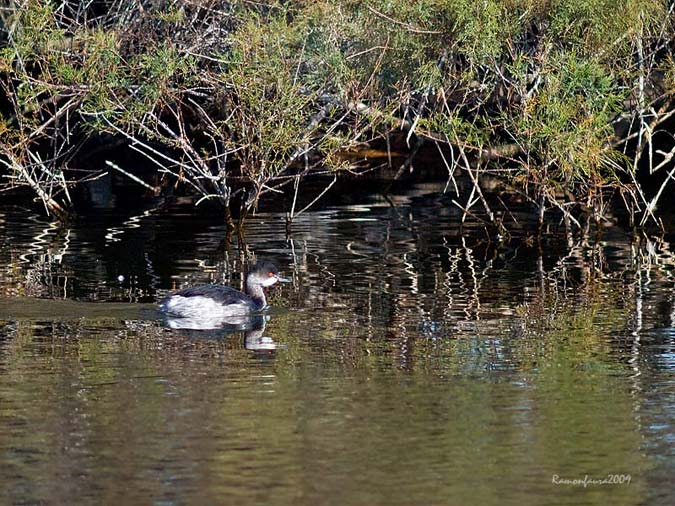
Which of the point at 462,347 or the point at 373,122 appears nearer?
the point at 462,347

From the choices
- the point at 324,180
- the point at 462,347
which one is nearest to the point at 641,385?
the point at 462,347

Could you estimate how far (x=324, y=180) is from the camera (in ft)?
84.2

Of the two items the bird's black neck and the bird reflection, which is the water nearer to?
the bird reflection

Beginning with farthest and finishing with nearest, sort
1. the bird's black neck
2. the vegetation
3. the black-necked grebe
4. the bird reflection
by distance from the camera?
the vegetation
the bird's black neck
the black-necked grebe
the bird reflection

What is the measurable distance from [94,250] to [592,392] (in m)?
9.10

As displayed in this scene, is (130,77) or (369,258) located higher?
(130,77)

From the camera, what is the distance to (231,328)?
12.3 metres

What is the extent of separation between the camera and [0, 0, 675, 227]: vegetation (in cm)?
1688

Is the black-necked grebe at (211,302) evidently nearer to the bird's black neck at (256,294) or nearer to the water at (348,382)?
the bird's black neck at (256,294)

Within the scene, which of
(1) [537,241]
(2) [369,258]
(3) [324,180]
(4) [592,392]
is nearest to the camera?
(4) [592,392]

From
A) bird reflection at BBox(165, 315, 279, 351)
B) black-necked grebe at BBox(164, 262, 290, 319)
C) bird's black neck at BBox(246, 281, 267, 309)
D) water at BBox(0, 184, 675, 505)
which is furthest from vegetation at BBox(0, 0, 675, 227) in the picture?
bird reflection at BBox(165, 315, 279, 351)

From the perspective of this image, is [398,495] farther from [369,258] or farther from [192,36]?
[192,36]

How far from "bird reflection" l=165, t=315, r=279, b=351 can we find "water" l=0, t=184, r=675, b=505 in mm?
53

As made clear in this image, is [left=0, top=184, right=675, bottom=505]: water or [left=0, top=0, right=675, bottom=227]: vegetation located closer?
[left=0, top=184, right=675, bottom=505]: water
